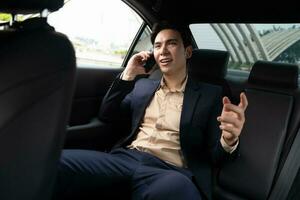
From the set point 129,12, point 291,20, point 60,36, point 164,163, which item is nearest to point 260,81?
point 291,20

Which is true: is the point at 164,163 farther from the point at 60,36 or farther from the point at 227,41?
the point at 227,41

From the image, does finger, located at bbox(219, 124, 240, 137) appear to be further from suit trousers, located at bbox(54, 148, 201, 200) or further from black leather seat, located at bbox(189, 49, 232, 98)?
black leather seat, located at bbox(189, 49, 232, 98)

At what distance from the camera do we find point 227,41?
337 centimetres

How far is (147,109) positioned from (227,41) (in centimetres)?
144

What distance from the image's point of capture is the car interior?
36.2 inches

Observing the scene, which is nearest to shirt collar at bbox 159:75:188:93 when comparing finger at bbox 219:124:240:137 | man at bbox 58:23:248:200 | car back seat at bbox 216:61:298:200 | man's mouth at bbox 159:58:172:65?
man at bbox 58:23:248:200

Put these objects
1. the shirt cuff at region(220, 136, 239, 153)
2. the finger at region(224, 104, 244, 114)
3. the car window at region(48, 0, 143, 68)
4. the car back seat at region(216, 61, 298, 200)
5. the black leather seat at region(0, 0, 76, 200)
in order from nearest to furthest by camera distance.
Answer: the black leather seat at region(0, 0, 76, 200) < the finger at region(224, 104, 244, 114) < the shirt cuff at region(220, 136, 239, 153) < the car back seat at region(216, 61, 298, 200) < the car window at region(48, 0, 143, 68)

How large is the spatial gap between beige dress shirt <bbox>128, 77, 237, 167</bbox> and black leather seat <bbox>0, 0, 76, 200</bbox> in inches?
40.9

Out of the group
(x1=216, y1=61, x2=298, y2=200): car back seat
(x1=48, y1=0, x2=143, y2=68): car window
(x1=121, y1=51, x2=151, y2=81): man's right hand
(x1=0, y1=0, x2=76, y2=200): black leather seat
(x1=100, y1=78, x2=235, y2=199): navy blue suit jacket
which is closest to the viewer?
(x1=0, y1=0, x2=76, y2=200): black leather seat

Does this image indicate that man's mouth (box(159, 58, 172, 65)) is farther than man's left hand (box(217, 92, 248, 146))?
Yes

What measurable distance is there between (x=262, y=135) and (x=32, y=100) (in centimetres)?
155

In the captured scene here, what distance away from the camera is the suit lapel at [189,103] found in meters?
2.01

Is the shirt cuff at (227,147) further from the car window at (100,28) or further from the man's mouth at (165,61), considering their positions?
the car window at (100,28)

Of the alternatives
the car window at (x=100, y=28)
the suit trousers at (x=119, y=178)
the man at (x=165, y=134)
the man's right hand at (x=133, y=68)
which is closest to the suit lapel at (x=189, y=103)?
the man at (x=165, y=134)
